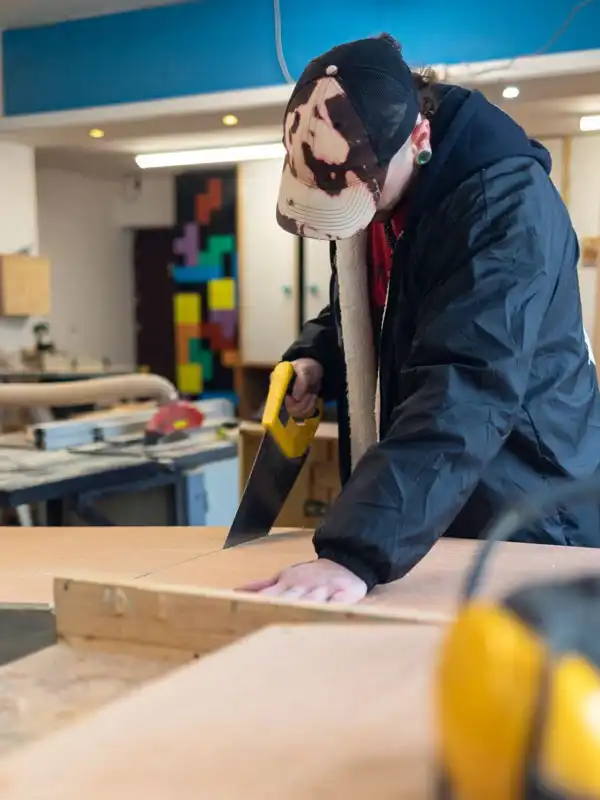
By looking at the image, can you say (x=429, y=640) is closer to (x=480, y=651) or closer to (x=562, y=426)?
(x=480, y=651)

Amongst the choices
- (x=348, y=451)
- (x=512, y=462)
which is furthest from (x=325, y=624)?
(x=348, y=451)

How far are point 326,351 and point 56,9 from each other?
12.1 feet

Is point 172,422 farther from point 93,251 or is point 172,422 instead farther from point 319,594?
point 93,251

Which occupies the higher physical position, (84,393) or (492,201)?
(492,201)

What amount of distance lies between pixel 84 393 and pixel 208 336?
13.0 feet

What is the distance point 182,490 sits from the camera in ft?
8.41

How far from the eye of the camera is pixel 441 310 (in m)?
0.92

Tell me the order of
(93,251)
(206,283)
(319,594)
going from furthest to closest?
(93,251), (206,283), (319,594)

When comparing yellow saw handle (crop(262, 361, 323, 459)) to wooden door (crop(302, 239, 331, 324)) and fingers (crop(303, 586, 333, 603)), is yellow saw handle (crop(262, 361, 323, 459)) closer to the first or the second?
fingers (crop(303, 586, 333, 603))

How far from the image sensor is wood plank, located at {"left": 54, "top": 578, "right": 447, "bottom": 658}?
581 mm

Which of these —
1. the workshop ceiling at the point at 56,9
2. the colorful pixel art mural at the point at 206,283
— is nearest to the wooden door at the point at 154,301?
the colorful pixel art mural at the point at 206,283

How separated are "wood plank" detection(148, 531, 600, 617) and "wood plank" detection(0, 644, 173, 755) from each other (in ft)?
0.57

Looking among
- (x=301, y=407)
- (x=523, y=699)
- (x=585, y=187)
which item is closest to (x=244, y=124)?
(x=585, y=187)

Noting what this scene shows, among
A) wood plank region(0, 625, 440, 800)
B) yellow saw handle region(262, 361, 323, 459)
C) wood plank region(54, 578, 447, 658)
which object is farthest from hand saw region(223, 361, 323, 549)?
wood plank region(0, 625, 440, 800)
